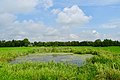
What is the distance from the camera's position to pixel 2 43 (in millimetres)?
96125

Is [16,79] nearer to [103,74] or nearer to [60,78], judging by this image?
[60,78]

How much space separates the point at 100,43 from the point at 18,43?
2903cm

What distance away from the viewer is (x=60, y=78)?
43.9 ft

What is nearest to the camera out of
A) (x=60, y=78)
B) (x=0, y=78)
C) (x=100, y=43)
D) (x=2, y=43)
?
(x=0, y=78)

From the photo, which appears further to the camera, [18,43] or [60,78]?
[18,43]

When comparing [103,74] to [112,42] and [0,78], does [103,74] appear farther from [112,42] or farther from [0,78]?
[112,42]

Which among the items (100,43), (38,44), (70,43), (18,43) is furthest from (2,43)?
(100,43)

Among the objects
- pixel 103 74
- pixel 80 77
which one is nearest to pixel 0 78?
pixel 80 77

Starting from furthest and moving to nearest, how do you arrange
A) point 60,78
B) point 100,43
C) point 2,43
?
point 2,43 < point 100,43 < point 60,78

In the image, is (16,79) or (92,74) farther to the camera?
(92,74)

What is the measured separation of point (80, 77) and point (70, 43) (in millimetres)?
87664

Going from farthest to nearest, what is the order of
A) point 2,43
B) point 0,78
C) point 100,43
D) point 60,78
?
point 2,43, point 100,43, point 60,78, point 0,78

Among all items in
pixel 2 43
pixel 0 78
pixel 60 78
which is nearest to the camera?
pixel 0 78

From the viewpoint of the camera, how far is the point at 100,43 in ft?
288
